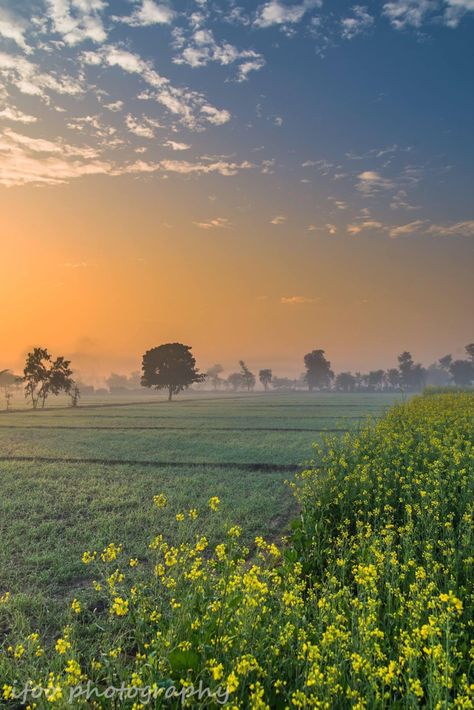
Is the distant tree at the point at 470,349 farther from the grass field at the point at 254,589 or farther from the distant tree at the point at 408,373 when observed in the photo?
the grass field at the point at 254,589

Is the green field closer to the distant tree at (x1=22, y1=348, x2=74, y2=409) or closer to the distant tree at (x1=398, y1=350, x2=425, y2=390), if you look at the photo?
the distant tree at (x1=22, y1=348, x2=74, y2=409)

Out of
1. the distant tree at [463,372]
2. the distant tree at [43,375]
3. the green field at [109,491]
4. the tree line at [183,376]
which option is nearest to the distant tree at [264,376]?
the tree line at [183,376]

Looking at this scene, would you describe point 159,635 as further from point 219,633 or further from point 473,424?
Result: point 473,424

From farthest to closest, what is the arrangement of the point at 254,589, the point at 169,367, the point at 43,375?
the point at 169,367 → the point at 43,375 → the point at 254,589

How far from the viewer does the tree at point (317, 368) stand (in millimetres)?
174250

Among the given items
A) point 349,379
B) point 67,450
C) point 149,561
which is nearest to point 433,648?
point 149,561

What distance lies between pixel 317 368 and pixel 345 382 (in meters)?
12.2

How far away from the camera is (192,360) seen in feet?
284

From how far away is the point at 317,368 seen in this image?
174250 millimetres

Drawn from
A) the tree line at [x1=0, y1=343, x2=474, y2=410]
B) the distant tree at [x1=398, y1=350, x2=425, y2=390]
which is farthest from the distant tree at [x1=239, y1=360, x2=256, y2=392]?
the distant tree at [x1=398, y1=350, x2=425, y2=390]

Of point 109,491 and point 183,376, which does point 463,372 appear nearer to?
point 183,376

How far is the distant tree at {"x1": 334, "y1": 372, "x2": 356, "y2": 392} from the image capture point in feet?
569

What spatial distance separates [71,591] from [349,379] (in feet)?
573

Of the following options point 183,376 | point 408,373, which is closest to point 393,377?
point 408,373
